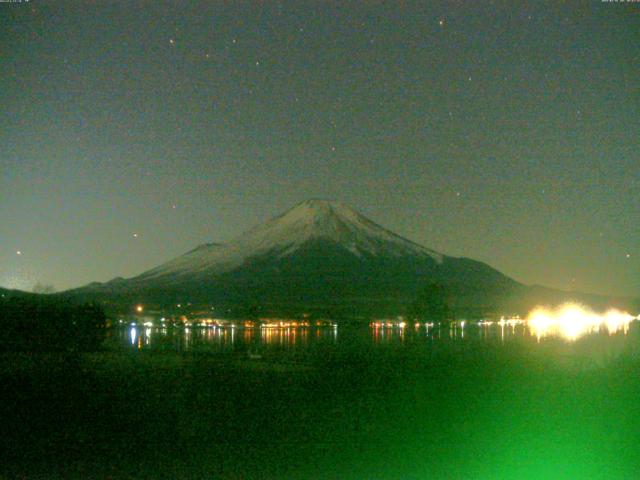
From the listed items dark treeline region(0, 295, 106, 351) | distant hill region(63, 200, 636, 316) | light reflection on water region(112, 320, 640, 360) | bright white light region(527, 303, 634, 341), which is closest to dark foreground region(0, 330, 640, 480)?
dark treeline region(0, 295, 106, 351)

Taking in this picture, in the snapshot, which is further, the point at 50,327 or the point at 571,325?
the point at 571,325

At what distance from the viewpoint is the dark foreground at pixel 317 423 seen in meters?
10.5

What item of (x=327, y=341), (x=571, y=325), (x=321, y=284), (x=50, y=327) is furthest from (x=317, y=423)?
(x=321, y=284)

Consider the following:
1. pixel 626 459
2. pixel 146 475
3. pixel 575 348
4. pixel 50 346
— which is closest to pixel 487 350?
pixel 575 348

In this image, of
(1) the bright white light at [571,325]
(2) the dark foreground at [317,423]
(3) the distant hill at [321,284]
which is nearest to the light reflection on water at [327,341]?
(1) the bright white light at [571,325]

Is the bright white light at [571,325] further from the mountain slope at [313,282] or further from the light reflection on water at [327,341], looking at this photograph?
the mountain slope at [313,282]

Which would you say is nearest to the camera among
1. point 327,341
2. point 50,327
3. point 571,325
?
point 50,327

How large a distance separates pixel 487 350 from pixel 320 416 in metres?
22.4

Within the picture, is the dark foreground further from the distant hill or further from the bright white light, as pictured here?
the distant hill

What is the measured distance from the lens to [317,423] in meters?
13.7

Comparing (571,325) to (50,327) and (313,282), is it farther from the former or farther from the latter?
(313,282)

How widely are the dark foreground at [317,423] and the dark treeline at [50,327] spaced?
35.9ft

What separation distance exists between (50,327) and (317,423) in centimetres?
2558

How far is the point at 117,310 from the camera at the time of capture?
13125 cm
